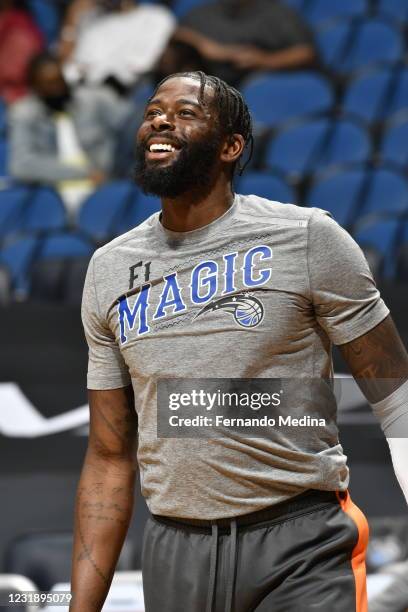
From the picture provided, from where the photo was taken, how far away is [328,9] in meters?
6.99

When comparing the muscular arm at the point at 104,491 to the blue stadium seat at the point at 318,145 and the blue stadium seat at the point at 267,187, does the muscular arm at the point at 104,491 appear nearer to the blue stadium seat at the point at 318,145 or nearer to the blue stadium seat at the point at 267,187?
the blue stadium seat at the point at 267,187

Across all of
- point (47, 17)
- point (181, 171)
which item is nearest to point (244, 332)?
point (181, 171)

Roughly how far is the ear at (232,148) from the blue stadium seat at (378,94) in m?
4.39

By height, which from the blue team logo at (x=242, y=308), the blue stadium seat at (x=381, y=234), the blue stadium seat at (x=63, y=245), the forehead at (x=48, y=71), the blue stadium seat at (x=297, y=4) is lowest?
the blue stadium seat at (x=63, y=245)

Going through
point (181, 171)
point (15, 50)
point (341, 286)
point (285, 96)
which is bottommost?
point (285, 96)

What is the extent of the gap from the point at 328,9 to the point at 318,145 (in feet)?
5.17

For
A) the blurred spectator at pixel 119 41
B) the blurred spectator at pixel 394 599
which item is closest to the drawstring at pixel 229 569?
the blurred spectator at pixel 394 599

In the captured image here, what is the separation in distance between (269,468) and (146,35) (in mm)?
5184

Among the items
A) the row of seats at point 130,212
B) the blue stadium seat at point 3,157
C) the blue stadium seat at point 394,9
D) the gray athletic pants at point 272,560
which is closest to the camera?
the gray athletic pants at point 272,560

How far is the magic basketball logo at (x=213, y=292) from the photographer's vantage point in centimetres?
175

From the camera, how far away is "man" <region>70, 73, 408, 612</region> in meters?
1.73

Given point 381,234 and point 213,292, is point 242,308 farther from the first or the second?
point 381,234

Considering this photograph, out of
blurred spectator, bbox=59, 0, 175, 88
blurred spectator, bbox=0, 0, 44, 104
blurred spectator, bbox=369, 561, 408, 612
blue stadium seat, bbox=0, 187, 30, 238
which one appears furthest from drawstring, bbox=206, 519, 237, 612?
blurred spectator, bbox=0, 0, 44, 104

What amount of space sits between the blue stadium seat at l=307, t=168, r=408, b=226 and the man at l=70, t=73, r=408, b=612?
11.6ft
